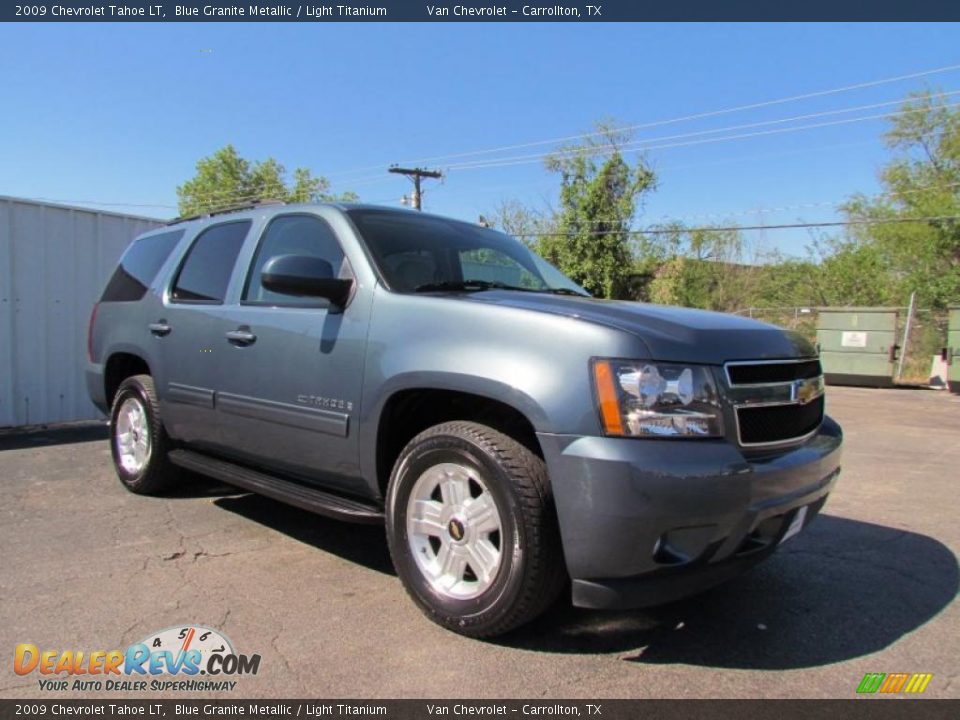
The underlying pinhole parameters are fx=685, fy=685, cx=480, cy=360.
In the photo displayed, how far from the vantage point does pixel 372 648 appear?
8.86 ft

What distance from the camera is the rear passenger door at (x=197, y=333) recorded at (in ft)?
13.2

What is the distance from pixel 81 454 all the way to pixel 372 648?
4.97 meters

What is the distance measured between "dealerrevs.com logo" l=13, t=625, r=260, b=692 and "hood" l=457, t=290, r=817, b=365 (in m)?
1.71

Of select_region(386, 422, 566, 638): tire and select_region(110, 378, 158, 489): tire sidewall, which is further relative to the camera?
select_region(110, 378, 158, 489): tire sidewall

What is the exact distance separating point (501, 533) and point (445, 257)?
1666 millimetres

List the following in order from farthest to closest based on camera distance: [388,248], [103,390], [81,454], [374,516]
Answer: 1. [81,454]
2. [103,390]
3. [388,248]
4. [374,516]

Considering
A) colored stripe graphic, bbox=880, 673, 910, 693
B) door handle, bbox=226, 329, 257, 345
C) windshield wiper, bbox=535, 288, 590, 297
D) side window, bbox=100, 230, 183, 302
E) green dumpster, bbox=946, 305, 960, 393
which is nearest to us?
colored stripe graphic, bbox=880, 673, 910, 693

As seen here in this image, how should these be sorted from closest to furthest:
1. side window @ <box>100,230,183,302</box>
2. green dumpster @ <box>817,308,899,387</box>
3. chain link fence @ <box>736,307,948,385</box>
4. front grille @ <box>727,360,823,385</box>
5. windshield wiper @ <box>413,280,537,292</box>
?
1. front grille @ <box>727,360,823,385</box>
2. windshield wiper @ <box>413,280,537,292</box>
3. side window @ <box>100,230,183,302</box>
4. green dumpster @ <box>817,308,899,387</box>
5. chain link fence @ <box>736,307,948,385</box>

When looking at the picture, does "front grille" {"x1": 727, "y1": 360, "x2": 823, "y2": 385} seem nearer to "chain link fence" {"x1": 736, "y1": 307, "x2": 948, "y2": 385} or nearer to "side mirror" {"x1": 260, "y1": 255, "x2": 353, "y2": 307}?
"side mirror" {"x1": 260, "y1": 255, "x2": 353, "y2": 307}

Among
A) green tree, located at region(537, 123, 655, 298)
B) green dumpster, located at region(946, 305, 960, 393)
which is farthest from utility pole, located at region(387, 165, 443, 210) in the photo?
green dumpster, located at region(946, 305, 960, 393)

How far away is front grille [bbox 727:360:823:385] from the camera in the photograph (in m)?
2.60

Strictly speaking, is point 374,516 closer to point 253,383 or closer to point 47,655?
point 253,383

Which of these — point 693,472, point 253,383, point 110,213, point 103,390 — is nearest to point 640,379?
Answer: point 693,472
